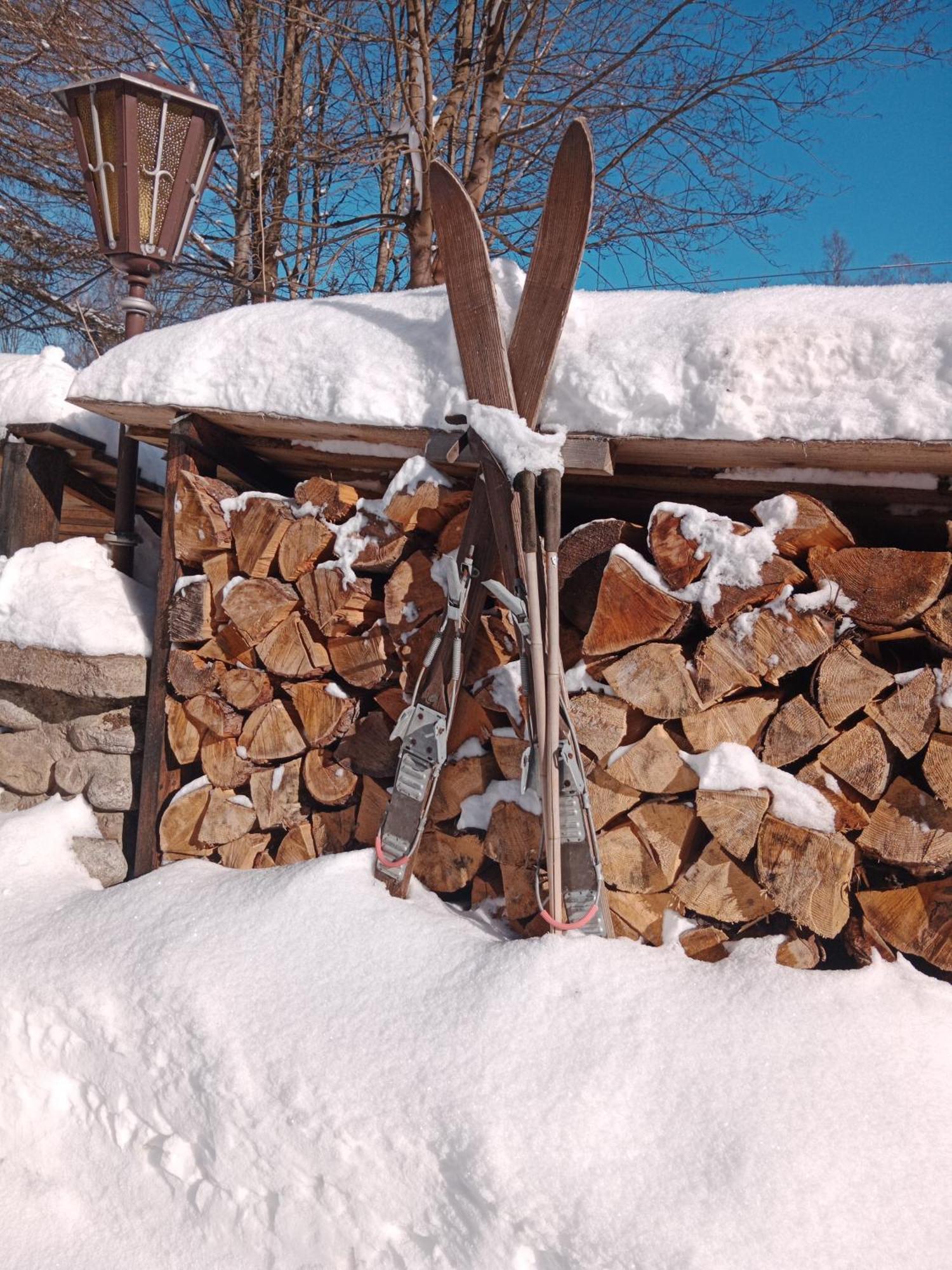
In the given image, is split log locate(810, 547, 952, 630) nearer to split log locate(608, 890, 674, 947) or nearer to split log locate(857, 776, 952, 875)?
split log locate(857, 776, 952, 875)

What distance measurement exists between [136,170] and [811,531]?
8.51 ft

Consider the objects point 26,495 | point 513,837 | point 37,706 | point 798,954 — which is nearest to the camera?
point 798,954

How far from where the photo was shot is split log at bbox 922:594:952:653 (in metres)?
1.81

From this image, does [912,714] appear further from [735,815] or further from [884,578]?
[735,815]

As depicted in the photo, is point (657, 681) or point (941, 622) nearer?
point (941, 622)

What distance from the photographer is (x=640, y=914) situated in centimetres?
204

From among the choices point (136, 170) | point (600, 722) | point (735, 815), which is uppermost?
point (136, 170)

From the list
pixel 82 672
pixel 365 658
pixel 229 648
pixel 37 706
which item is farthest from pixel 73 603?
pixel 365 658

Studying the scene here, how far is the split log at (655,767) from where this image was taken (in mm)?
1984

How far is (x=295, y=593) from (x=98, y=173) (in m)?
1.79

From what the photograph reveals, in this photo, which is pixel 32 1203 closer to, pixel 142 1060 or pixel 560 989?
pixel 142 1060

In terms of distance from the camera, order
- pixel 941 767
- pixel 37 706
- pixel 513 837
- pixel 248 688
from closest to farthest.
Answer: pixel 941 767, pixel 513 837, pixel 248 688, pixel 37 706

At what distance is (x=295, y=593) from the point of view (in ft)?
7.97

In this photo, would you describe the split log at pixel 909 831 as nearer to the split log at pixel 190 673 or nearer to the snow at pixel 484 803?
the snow at pixel 484 803
